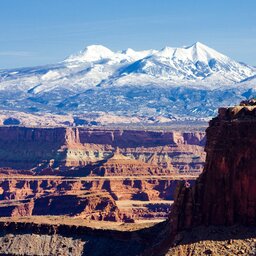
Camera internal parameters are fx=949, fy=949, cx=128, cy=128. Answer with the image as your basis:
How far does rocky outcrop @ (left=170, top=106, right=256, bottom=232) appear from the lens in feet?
192

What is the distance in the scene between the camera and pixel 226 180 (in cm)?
5934

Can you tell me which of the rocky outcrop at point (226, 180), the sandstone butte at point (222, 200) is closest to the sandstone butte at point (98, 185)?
the sandstone butte at point (222, 200)

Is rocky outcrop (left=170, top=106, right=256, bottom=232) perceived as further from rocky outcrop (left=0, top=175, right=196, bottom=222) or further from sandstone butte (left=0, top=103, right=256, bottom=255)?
rocky outcrop (left=0, top=175, right=196, bottom=222)

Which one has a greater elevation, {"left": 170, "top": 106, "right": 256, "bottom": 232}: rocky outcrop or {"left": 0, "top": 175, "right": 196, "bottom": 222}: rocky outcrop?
{"left": 170, "top": 106, "right": 256, "bottom": 232}: rocky outcrop

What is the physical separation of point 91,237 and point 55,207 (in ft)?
184

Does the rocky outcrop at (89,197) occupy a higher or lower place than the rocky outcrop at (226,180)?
lower

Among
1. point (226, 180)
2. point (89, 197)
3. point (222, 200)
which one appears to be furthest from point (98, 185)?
point (226, 180)

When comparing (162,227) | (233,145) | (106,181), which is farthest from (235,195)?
(106,181)

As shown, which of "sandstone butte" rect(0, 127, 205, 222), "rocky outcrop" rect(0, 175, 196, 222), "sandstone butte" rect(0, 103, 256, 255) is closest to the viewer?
"sandstone butte" rect(0, 103, 256, 255)

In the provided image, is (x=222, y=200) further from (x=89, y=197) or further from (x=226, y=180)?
(x=89, y=197)

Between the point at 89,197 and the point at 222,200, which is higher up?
the point at 222,200

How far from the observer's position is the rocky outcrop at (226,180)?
58.4m

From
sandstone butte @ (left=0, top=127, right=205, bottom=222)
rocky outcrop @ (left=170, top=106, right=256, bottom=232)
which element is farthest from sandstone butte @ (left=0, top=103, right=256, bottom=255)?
sandstone butte @ (left=0, top=127, right=205, bottom=222)

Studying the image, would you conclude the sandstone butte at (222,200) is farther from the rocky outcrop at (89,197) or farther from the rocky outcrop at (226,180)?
the rocky outcrop at (89,197)
